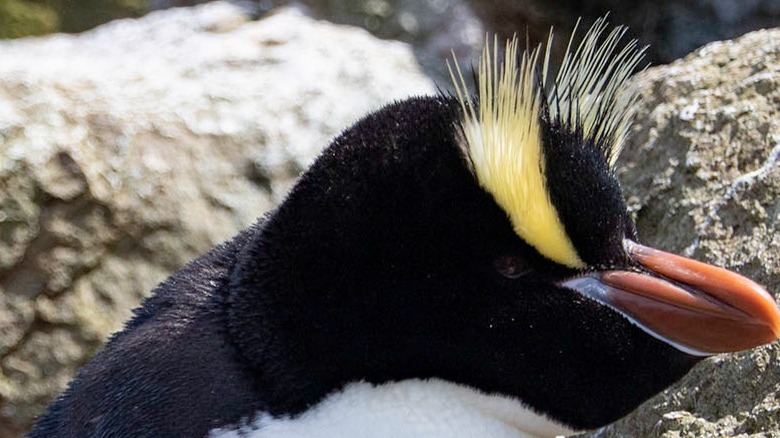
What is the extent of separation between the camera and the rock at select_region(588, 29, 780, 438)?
2.01 meters

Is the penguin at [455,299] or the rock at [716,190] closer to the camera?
the penguin at [455,299]

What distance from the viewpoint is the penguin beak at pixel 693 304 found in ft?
5.14

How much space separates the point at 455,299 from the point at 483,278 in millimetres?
52

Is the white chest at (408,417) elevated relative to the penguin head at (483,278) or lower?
lower

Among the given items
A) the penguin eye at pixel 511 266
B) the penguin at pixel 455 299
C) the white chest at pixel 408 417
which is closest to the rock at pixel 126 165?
the penguin at pixel 455 299

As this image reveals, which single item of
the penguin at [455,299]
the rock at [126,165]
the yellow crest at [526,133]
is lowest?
the rock at [126,165]

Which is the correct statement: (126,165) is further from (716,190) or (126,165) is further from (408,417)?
(408,417)

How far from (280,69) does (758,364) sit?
2515 millimetres

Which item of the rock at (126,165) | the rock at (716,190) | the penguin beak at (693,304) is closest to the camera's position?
the penguin beak at (693,304)

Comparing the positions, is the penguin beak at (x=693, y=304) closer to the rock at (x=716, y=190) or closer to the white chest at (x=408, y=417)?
the white chest at (x=408, y=417)

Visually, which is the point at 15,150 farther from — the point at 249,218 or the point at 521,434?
the point at 521,434

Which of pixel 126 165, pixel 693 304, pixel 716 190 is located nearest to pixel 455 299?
pixel 693 304

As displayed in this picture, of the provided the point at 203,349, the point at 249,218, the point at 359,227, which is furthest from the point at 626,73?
the point at 249,218

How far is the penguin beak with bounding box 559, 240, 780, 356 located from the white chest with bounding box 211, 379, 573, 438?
0.75 feet
